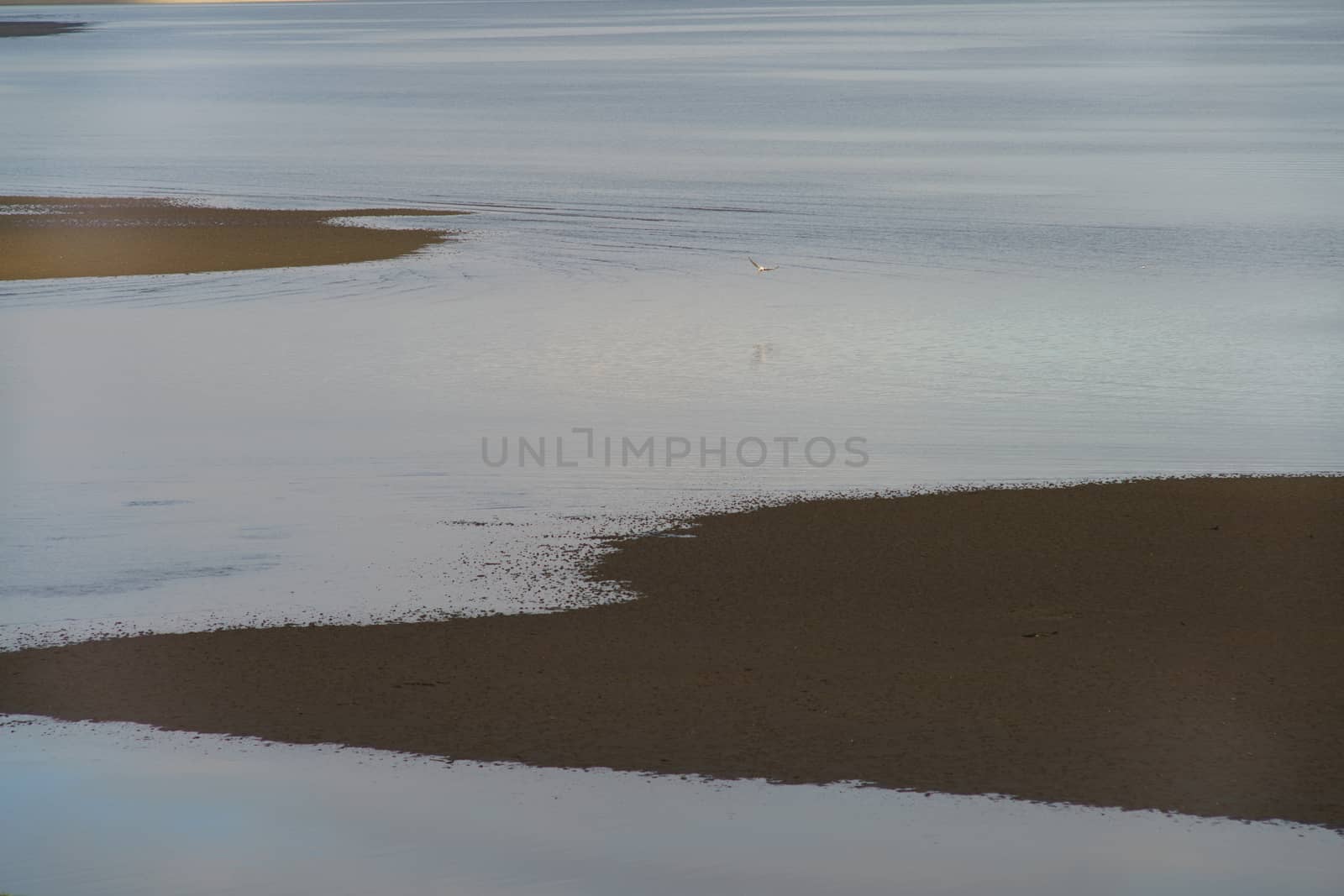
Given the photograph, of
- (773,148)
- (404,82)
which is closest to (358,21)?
(404,82)

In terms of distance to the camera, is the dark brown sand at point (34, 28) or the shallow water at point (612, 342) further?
the dark brown sand at point (34, 28)

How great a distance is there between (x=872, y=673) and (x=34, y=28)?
156275mm

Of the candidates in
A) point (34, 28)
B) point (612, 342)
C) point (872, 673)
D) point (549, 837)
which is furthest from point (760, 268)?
point (34, 28)

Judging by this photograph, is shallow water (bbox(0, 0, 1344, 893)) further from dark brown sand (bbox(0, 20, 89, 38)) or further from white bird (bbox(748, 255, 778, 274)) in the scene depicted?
dark brown sand (bbox(0, 20, 89, 38))

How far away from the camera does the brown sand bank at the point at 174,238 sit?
27984mm

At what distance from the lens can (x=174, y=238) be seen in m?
30.5

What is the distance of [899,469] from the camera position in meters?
15.6

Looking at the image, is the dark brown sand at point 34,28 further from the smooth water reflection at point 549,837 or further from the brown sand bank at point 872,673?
the smooth water reflection at point 549,837

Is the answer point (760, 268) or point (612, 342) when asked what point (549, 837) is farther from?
point (760, 268)

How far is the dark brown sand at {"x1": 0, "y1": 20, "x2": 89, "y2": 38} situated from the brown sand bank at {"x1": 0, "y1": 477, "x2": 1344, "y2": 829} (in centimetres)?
13794

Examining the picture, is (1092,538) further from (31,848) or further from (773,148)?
(773,148)

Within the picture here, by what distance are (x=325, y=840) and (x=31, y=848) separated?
1287mm

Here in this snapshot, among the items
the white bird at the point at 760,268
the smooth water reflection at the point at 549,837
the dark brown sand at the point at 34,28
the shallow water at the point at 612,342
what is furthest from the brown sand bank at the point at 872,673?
the dark brown sand at the point at 34,28

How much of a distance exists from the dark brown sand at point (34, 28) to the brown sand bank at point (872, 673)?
137936 mm
